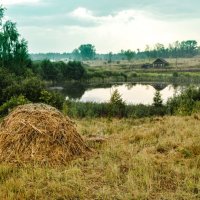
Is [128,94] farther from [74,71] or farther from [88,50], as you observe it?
[88,50]

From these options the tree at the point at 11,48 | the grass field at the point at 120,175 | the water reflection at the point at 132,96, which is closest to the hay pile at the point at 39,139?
the grass field at the point at 120,175

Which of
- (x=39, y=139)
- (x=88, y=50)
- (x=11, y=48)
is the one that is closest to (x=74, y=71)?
(x=11, y=48)

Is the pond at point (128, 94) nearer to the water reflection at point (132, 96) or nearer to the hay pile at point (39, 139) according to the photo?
the water reflection at point (132, 96)

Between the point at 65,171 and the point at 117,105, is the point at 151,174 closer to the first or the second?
the point at 65,171

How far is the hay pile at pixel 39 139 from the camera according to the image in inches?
310

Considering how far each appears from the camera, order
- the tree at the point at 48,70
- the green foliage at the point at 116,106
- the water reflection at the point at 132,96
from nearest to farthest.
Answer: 1. the green foliage at the point at 116,106
2. the water reflection at the point at 132,96
3. the tree at the point at 48,70

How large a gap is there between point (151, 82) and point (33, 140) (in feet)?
232

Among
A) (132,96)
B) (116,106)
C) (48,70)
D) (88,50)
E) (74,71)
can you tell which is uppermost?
(88,50)

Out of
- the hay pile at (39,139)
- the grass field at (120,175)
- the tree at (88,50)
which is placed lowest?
the grass field at (120,175)

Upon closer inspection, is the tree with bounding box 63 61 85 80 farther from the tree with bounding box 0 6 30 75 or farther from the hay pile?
the hay pile

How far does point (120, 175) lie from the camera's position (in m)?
6.74

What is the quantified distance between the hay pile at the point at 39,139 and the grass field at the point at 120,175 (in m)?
0.38

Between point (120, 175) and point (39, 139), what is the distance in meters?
2.37

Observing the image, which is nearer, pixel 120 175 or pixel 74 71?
pixel 120 175
